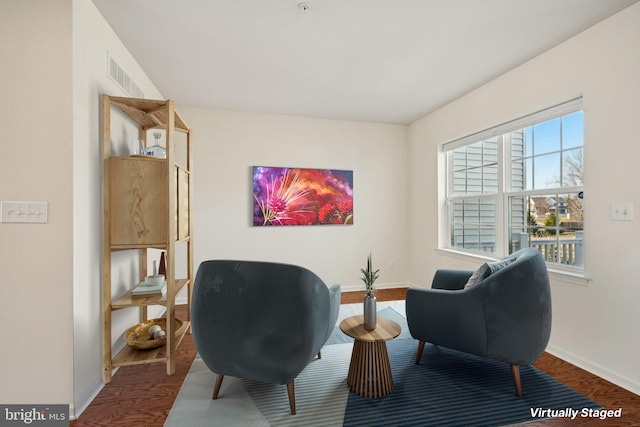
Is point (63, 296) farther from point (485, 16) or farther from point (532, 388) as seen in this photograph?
point (485, 16)

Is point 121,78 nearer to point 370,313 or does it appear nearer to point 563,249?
point 370,313

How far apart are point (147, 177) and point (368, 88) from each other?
243 centimetres

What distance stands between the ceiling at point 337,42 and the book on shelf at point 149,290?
1968 millimetres

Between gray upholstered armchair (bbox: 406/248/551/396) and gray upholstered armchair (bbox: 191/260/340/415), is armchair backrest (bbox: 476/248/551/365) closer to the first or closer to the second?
gray upholstered armchair (bbox: 406/248/551/396)

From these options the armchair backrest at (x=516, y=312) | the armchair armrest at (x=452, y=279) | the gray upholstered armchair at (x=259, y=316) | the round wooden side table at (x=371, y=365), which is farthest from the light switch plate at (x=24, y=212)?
the armchair armrest at (x=452, y=279)

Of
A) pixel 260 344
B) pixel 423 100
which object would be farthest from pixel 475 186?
pixel 260 344

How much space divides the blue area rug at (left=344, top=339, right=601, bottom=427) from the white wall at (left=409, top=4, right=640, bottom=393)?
472 millimetres

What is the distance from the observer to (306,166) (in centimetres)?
423

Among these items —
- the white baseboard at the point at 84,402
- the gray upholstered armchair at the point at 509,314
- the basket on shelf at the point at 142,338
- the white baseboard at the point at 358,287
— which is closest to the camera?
the white baseboard at the point at 84,402

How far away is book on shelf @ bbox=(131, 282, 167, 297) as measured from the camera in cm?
222

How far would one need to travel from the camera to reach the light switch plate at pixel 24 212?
1.65 m

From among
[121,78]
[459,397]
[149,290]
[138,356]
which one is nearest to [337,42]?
[121,78]

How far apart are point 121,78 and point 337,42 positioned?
1.77 m

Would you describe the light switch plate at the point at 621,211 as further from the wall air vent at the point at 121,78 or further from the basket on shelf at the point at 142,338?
the wall air vent at the point at 121,78
